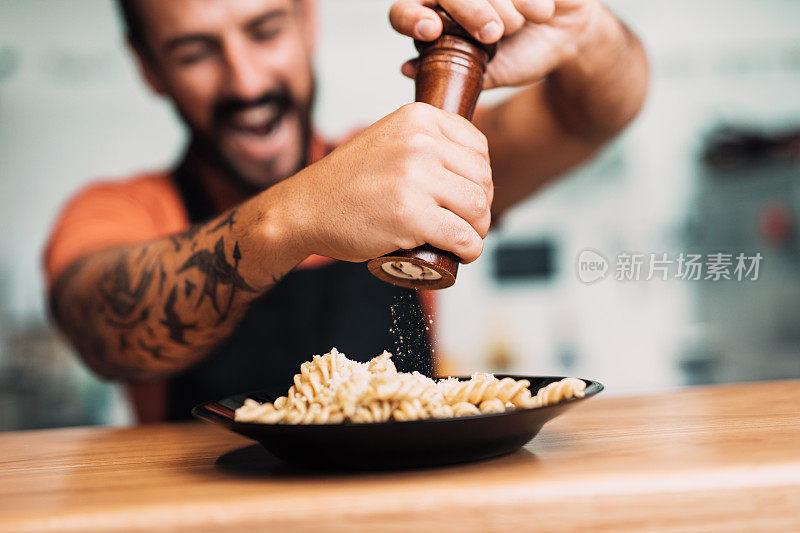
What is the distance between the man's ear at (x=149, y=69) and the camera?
1.90m

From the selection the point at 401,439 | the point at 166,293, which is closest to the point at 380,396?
the point at 401,439

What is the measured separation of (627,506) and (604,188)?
95.5 inches

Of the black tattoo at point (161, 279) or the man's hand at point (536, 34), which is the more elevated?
the man's hand at point (536, 34)

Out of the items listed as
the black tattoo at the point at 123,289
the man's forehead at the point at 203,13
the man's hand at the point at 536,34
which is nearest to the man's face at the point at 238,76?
the man's forehead at the point at 203,13

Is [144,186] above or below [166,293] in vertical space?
above

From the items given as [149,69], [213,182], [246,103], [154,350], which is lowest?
[154,350]

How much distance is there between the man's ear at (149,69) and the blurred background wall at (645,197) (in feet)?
1.61

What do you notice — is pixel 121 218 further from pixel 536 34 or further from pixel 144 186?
pixel 536 34

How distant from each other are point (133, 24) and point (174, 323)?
4.01 feet

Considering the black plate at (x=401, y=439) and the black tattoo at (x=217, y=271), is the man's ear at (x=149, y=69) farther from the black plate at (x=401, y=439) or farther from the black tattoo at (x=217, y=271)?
the black plate at (x=401, y=439)

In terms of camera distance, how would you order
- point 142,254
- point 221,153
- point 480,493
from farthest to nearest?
point 221,153 → point 142,254 → point 480,493

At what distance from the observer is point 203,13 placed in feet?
5.64

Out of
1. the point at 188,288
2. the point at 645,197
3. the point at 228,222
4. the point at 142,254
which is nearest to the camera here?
the point at 228,222

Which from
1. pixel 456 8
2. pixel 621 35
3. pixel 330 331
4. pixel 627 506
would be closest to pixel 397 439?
pixel 627 506
